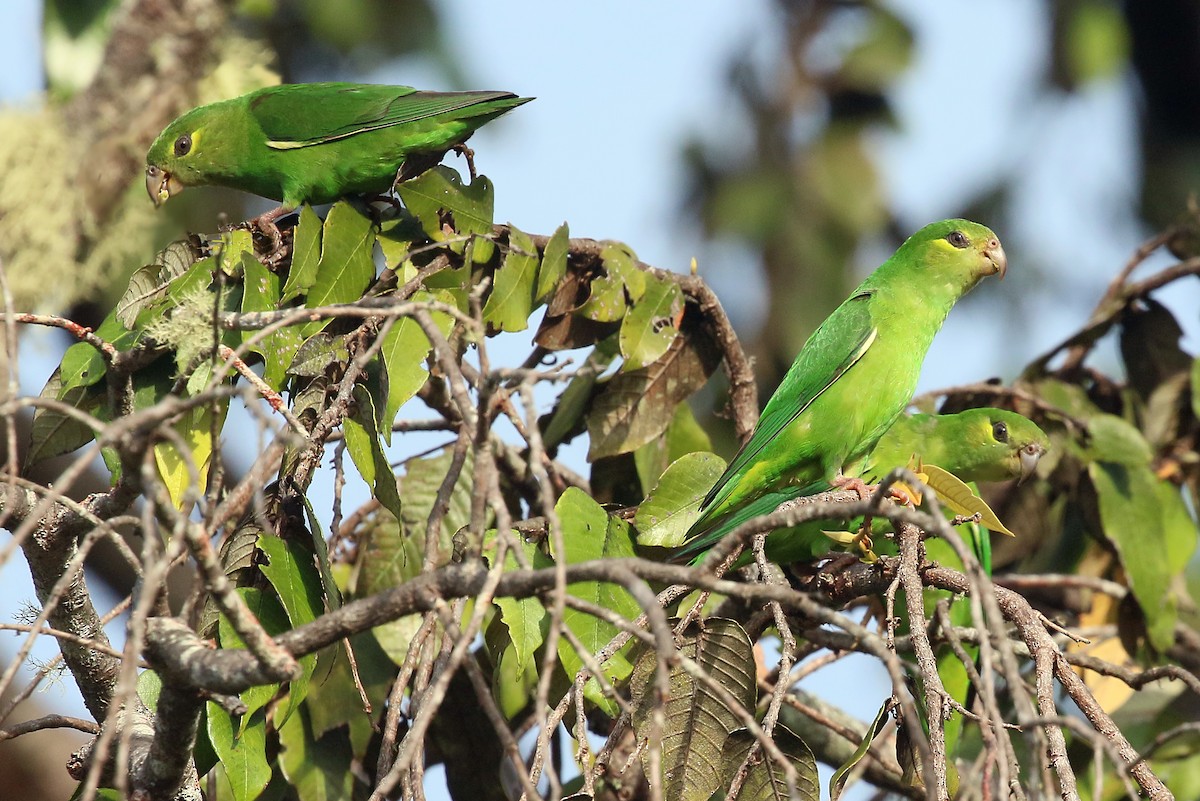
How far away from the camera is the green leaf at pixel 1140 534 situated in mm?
3816

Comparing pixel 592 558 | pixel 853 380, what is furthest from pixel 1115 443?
pixel 592 558

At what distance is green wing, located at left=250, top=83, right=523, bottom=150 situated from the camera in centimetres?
367

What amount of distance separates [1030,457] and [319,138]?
2.47 m

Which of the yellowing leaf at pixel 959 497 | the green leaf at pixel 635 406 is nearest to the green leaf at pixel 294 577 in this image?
the green leaf at pixel 635 406

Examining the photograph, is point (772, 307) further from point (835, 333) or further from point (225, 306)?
point (225, 306)

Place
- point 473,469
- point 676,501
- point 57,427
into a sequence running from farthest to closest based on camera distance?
point 676,501 < point 57,427 < point 473,469

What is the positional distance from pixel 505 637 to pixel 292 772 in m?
0.59

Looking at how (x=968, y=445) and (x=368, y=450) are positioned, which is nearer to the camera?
(x=368, y=450)

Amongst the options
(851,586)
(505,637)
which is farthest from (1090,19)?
(505,637)

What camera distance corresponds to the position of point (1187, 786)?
3.97m

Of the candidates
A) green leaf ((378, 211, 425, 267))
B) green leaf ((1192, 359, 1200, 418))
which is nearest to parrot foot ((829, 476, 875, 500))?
green leaf ((1192, 359, 1200, 418))

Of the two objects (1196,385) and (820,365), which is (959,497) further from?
(1196,385)

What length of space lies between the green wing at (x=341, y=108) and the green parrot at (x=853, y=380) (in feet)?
4.17

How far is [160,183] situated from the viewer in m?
4.11
